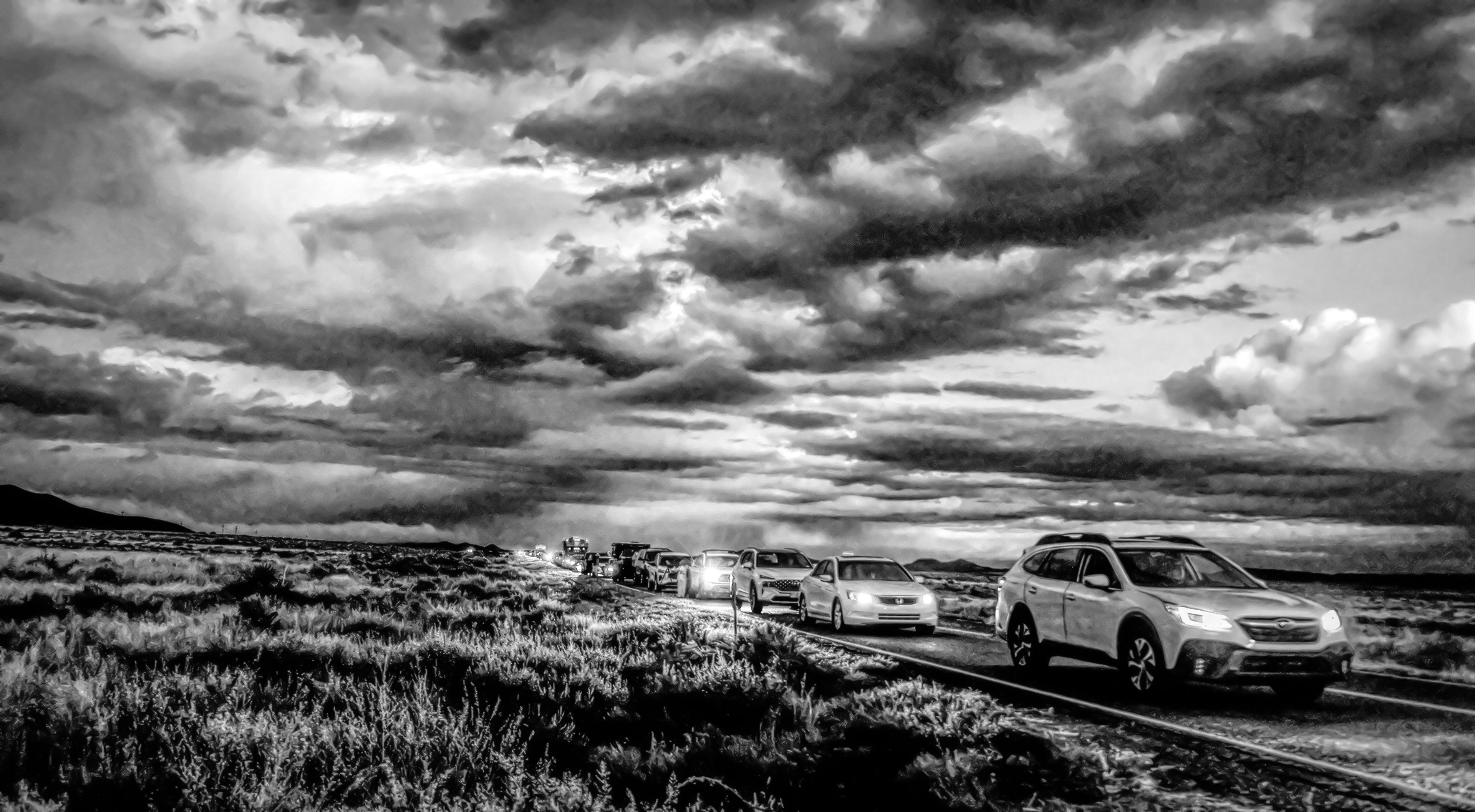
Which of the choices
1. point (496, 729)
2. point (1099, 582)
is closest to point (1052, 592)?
point (1099, 582)

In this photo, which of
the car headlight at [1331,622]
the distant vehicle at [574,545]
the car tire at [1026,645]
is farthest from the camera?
the distant vehicle at [574,545]

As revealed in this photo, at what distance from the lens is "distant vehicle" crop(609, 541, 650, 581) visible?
4625 cm

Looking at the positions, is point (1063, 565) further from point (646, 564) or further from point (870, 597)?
point (646, 564)

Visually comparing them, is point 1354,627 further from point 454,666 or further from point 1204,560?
point 454,666

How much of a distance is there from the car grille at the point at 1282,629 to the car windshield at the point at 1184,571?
89 centimetres

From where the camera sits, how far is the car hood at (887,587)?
18.3 metres

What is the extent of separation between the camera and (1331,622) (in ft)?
32.3

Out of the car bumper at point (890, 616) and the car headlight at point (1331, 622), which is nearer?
the car headlight at point (1331, 622)

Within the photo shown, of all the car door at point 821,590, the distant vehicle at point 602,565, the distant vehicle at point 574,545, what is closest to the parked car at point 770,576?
the car door at point 821,590

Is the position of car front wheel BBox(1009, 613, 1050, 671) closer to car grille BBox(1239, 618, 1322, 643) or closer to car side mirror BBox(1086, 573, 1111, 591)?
car side mirror BBox(1086, 573, 1111, 591)

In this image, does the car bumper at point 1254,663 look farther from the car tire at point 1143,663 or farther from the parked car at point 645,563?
the parked car at point 645,563

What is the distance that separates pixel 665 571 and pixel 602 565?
15.7 metres

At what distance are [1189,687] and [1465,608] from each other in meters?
42.8

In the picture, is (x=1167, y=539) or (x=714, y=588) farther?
(x=714, y=588)
